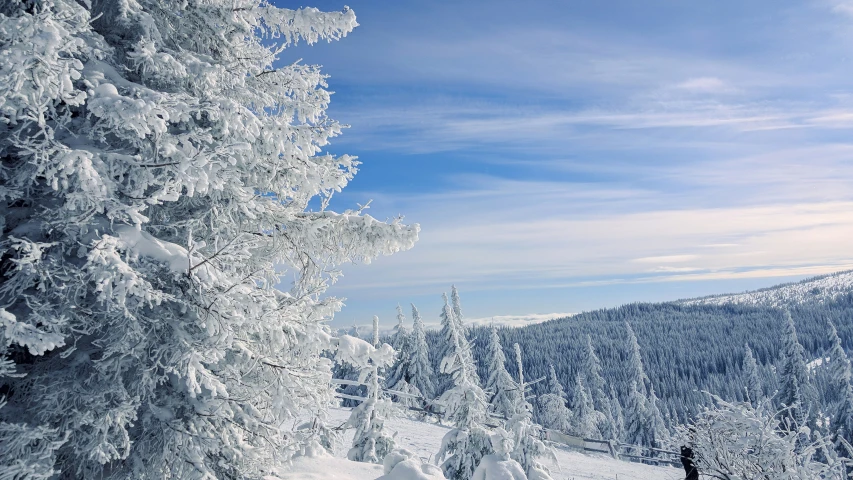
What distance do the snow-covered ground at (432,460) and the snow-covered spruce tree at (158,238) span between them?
3.44 metres

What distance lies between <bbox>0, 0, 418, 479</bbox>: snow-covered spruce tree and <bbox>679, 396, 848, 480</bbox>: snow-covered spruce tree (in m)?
8.27

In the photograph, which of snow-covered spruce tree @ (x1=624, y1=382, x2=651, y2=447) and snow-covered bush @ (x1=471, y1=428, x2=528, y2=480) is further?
snow-covered spruce tree @ (x1=624, y1=382, x2=651, y2=447)

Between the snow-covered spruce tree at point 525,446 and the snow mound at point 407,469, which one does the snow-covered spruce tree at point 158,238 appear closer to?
the snow mound at point 407,469

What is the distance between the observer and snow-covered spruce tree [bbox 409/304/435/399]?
5372cm

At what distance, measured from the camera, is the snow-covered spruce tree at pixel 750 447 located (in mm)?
8906

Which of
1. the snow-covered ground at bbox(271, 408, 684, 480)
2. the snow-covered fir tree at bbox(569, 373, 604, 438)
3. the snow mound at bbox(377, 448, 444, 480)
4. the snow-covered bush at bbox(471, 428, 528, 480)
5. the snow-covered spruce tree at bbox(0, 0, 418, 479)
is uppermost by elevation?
the snow-covered spruce tree at bbox(0, 0, 418, 479)

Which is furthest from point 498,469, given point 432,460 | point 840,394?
point 840,394

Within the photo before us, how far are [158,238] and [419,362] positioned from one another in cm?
5081

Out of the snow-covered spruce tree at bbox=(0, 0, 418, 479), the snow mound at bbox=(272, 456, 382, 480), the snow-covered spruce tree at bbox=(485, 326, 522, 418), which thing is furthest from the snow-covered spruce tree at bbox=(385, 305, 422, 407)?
the snow-covered spruce tree at bbox=(0, 0, 418, 479)

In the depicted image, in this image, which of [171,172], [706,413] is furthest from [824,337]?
[171,172]

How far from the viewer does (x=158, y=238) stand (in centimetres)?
580

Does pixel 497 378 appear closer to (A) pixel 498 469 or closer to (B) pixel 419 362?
(B) pixel 419 362

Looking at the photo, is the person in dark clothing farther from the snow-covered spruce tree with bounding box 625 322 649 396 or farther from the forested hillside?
the forested hillside

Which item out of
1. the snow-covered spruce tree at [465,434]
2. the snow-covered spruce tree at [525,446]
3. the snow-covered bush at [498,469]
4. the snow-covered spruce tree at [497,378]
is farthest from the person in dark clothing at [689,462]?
the snow-covered spruce tree at [497,378]
